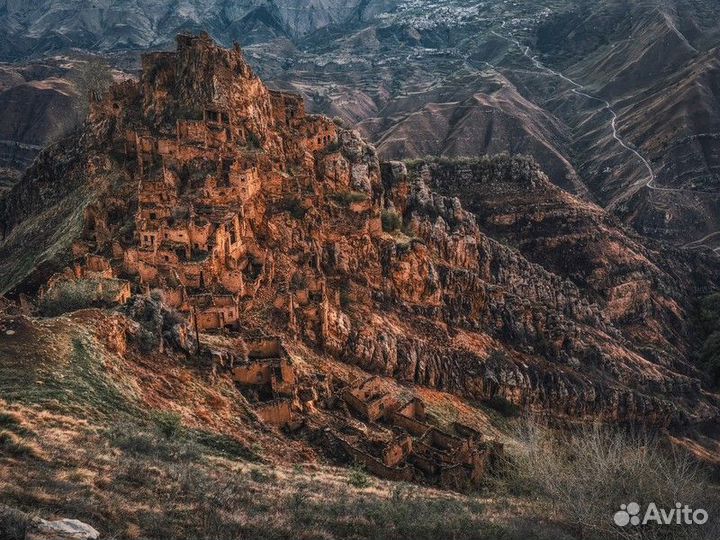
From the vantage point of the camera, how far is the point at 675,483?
18844 millimetres

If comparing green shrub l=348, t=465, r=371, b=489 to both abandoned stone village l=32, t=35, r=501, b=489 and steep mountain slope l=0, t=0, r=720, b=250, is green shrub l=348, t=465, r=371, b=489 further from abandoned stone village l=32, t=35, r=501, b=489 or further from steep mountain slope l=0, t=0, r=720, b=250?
steep mountain slope l=0, t=0, r=720, b=250

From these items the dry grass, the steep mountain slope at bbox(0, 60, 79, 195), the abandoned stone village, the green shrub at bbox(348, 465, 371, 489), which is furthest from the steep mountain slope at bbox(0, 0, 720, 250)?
the dry grass

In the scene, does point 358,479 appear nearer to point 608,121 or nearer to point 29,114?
point 29,114

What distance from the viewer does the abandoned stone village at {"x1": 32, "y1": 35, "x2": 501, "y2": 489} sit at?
26312 mm

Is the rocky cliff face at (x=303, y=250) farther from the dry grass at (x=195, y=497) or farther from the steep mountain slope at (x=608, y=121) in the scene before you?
the steep mountain slope at (x=608, y=121)

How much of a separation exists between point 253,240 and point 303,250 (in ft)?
15.4

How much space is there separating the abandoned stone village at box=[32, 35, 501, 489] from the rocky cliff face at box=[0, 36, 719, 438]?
0.55ft

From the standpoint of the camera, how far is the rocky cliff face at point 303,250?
36156 mm

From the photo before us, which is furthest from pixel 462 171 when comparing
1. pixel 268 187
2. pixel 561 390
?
pixel 268 187

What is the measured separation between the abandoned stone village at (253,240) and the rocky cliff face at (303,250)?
17 centimetres

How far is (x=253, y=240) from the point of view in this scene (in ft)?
135

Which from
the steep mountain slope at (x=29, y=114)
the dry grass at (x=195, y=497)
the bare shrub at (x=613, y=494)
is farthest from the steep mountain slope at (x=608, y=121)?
the dry grass at (x=195, y=497)

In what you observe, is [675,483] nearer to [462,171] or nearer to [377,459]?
[377,459]

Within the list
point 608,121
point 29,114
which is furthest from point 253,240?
point 608,121
